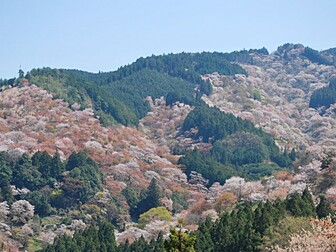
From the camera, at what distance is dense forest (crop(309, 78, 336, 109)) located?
188750 mm

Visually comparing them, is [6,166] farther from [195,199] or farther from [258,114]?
[258,114]

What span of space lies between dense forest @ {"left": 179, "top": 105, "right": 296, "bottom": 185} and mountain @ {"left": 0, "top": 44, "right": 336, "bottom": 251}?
311 millimetres

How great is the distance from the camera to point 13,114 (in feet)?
383

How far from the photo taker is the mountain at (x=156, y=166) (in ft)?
194

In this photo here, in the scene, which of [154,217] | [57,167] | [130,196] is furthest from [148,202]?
[57,167]

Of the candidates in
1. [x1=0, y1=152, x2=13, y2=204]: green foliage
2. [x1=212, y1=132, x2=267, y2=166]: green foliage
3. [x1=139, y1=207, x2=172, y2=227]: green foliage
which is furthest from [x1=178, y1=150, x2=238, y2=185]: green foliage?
[x1=0, y1=152, x2=13, y2=204]: green foliage

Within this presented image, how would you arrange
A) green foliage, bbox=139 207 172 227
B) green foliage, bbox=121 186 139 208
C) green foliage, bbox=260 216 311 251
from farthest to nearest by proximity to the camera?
green foliage, bbox=121 186 139 208 < green foliage, bbox=139 207 172 227 < green foliage, bbox=260 216 311 251

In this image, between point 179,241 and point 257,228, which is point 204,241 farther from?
point 179,241

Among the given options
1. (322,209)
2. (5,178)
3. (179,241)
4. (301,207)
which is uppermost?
(5,178)

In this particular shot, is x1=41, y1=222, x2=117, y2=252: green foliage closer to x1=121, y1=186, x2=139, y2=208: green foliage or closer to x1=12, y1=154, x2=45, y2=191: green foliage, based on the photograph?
x1=12, y1=154, x2=45, y2=191: green foliage

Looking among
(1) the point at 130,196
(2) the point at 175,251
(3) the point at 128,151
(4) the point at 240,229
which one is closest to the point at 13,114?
(3) the point at 128,151

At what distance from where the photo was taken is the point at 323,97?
191500 mm

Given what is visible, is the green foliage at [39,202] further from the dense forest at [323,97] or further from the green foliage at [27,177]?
the dense forest at [323,97]

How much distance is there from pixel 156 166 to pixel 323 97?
9100cm
